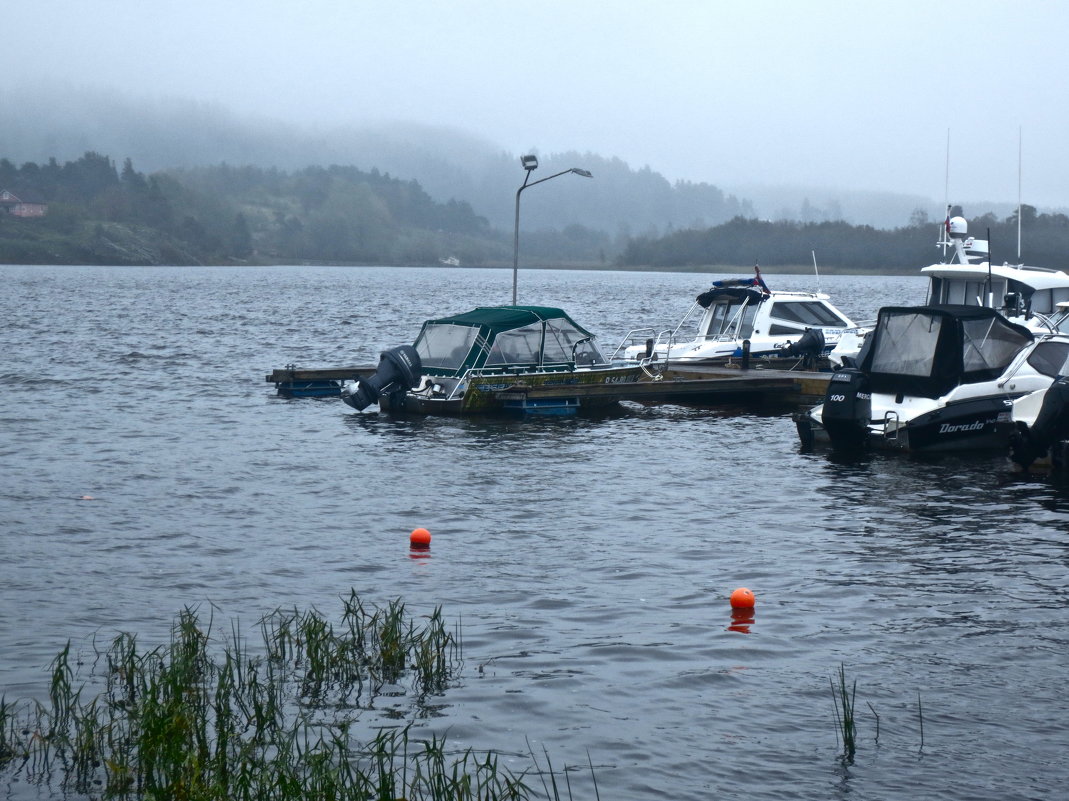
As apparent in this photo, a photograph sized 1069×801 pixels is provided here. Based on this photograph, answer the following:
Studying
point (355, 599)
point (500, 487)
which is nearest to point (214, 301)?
point (500, 487)

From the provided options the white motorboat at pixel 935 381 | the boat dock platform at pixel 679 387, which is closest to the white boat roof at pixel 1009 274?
the boat dock platform at pixel 679 387

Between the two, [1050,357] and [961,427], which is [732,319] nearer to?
[1050,357]

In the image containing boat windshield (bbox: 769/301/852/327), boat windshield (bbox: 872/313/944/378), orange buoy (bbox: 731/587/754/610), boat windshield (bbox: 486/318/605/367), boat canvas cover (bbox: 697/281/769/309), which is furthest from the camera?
boat windshield (bbox: 769/301/852/327)

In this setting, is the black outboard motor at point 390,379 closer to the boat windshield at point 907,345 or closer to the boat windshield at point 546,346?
the boat windshield at point 546,346

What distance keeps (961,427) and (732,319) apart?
39.5 ft

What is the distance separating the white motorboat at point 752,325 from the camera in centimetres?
3031

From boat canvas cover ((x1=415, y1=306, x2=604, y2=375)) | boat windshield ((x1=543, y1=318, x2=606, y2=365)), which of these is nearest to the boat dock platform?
boat canvas cover ((x1=415, y1=306, x2=604, y2=375))

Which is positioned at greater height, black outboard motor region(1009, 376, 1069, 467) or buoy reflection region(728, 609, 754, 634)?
black outboard motor region(1009, 376, 1069, 467)

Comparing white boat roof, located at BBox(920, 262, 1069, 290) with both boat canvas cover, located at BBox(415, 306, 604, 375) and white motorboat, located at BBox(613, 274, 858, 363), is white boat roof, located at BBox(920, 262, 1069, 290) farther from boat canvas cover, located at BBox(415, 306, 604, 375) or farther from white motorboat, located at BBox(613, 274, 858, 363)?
boat canvas cover, located at BBox(415, 306, 604, 375)

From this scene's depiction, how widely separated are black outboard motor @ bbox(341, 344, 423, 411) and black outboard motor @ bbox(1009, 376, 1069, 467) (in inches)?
437

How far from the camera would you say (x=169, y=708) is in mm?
7727

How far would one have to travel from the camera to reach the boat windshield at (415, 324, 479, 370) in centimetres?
2498

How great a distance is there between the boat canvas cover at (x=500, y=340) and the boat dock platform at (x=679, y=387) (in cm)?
72

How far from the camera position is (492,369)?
81.4 feet
